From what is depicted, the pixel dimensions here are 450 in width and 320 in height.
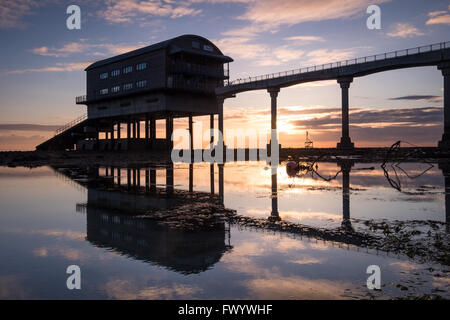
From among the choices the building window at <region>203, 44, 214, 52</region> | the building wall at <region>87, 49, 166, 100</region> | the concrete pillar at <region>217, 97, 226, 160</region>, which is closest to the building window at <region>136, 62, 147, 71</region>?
the building wall at <region>87, 49, 166, 100</region>

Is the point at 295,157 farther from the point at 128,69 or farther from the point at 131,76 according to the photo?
the point at 128,69

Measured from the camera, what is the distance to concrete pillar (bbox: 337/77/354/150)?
43.3 m

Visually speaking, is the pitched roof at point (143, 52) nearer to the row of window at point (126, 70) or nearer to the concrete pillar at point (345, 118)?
the row of window at point (126, 70)

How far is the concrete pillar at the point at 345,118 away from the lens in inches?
1704

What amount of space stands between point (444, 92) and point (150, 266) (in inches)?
1598

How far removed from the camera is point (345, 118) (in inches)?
1741

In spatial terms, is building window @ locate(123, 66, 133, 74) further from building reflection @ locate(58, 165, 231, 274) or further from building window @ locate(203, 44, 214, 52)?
building reflection @ locate(58, 165, 231, 274)

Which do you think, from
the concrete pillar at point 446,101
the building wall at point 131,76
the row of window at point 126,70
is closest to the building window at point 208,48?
the building wall at point 131,76

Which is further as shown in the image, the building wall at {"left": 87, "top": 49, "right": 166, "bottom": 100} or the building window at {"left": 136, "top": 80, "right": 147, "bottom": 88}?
the building window at {"left": 136, "top": 80, "right": 147, "bottom": 88}

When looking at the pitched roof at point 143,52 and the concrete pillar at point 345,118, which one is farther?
the pitched roof at point 143,52

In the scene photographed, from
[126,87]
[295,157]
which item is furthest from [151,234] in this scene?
[126,87]

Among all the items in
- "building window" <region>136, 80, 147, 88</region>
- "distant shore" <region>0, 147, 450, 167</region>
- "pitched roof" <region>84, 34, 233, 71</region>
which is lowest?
"distant shore" <region>0, 147, 450, 167</region>
